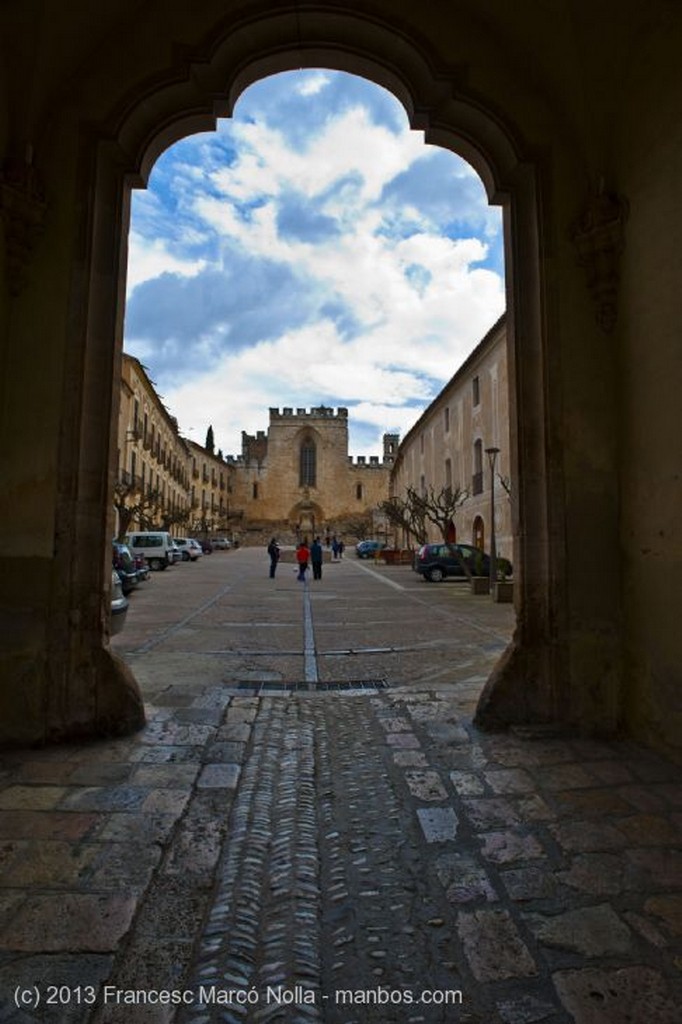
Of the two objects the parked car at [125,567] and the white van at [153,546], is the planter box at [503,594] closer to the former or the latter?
the parked car at [125,567]

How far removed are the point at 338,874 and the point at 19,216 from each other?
3.92 m

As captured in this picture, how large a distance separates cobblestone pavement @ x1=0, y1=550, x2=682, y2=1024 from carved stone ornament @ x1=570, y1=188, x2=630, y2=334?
2.76 meters

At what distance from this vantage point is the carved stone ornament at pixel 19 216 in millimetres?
3461

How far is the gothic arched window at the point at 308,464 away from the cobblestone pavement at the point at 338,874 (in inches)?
2508

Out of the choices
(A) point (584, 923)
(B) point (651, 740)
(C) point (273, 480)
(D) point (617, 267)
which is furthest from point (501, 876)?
(C) point (273, 480)

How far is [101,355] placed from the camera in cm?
375

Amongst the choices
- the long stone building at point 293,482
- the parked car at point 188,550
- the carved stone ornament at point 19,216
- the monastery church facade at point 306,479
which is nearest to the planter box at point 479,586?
Result: the carved stone ornament at point 19,216

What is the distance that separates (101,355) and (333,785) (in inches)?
116

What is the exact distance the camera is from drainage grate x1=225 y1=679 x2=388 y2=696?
4.91 meters

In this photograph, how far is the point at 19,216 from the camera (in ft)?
11.5

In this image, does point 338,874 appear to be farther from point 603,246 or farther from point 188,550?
point 188,550

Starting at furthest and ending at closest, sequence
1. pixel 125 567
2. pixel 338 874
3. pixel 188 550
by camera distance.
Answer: pixel 188 550 < pixel 125 567 < pixel 338 874

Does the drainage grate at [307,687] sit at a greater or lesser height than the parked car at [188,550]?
lesser

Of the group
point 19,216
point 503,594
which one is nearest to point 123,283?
point 19,216
